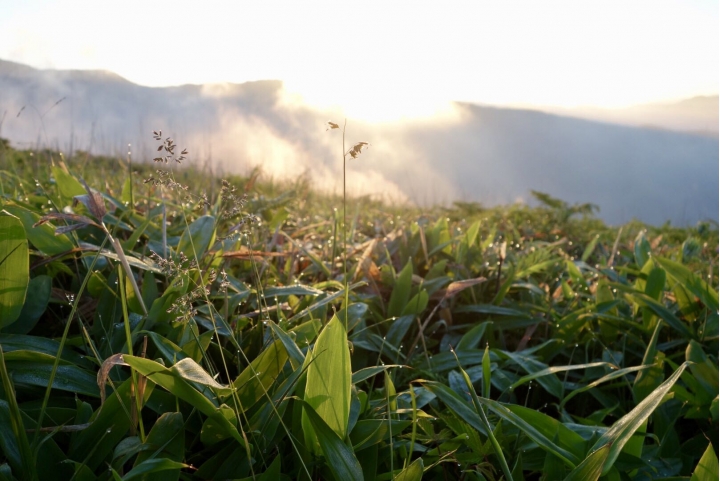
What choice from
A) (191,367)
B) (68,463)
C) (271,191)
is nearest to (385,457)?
(191,367)

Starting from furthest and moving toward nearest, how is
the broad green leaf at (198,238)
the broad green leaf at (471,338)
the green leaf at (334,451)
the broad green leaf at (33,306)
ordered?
the broad green leaf at (471,338) → the broad green leaf at (198,238) → the broad green leaf at (33,306) → the green leaf at (334,451)

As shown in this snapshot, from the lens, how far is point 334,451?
95cm

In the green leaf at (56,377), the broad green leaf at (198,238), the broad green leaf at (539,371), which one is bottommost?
the broad green leaf at (539,371)

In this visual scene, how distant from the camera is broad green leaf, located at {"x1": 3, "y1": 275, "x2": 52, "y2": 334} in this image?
124 cm

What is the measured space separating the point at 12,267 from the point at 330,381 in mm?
659

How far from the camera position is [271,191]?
5977 mm

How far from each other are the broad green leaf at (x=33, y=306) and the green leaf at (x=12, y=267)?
0.23 ft

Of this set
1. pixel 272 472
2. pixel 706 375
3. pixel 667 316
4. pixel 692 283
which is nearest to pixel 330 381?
pixel 272 472

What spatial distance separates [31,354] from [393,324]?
912 millimetres

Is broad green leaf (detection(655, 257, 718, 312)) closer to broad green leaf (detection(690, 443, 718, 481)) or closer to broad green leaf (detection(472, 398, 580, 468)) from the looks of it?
broad green leaf (detection(690, 443, 718, 481))

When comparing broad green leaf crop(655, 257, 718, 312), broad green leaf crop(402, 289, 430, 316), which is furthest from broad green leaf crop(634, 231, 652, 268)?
broad green leaf crop(402, 289, 430, 316)

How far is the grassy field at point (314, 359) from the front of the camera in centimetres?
97

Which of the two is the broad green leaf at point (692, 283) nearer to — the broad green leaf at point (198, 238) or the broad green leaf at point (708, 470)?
the broad green leaf at point (708, 470)

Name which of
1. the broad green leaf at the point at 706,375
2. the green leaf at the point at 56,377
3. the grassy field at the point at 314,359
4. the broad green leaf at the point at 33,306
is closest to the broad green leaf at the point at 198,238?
the grassy field at the point at 314,359
